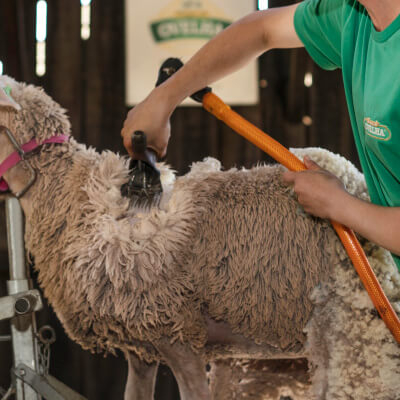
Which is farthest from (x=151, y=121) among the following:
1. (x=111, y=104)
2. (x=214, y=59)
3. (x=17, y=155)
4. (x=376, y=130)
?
(x=111, y=104)

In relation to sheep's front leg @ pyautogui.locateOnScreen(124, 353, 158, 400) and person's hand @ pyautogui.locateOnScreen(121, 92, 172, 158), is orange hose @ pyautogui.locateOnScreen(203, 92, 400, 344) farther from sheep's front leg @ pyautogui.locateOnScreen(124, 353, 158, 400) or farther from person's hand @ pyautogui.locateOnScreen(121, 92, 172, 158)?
sheep's front leg @ pyautogui.locateOnScreen(124, 353, 158, 400)

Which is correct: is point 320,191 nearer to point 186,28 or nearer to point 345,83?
point 345,83

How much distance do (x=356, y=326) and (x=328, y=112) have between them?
87cm

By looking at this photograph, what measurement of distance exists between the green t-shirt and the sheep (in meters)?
0.11

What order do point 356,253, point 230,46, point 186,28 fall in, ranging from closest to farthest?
point 356,253, point 230,46, point 186,28

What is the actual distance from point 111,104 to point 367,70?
3.03 ft

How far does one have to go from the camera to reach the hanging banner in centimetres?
131

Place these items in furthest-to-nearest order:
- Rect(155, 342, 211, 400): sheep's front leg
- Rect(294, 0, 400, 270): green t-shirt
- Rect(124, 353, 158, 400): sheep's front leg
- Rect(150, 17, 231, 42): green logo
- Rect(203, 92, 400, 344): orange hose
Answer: Rect(150, 17, 231, 42): green logo, Rect(124, 353, 158, 400): sheep's front leg, Rect(155, 342, 211, 400): sheep's front leg, Rect(203, 92, 400, 344): orange hose, Rect(294, 0, 400, 270): green t-shirt

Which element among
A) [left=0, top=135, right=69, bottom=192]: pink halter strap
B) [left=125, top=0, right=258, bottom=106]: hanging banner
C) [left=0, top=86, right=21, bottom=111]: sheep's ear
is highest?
[left=125, top=0, right=258, bottom=106]: hanging banner

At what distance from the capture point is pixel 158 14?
1322 millimetres

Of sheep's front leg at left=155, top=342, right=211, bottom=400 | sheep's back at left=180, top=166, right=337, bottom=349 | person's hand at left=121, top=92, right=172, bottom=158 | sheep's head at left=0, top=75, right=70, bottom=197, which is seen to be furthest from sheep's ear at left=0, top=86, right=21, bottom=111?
sheep's front leg at left=155, top=342, right=211, bottom=400

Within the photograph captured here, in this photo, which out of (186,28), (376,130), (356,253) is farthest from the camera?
(186,28)

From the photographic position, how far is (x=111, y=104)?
136 cm

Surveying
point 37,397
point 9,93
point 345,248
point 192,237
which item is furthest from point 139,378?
point 9,93
